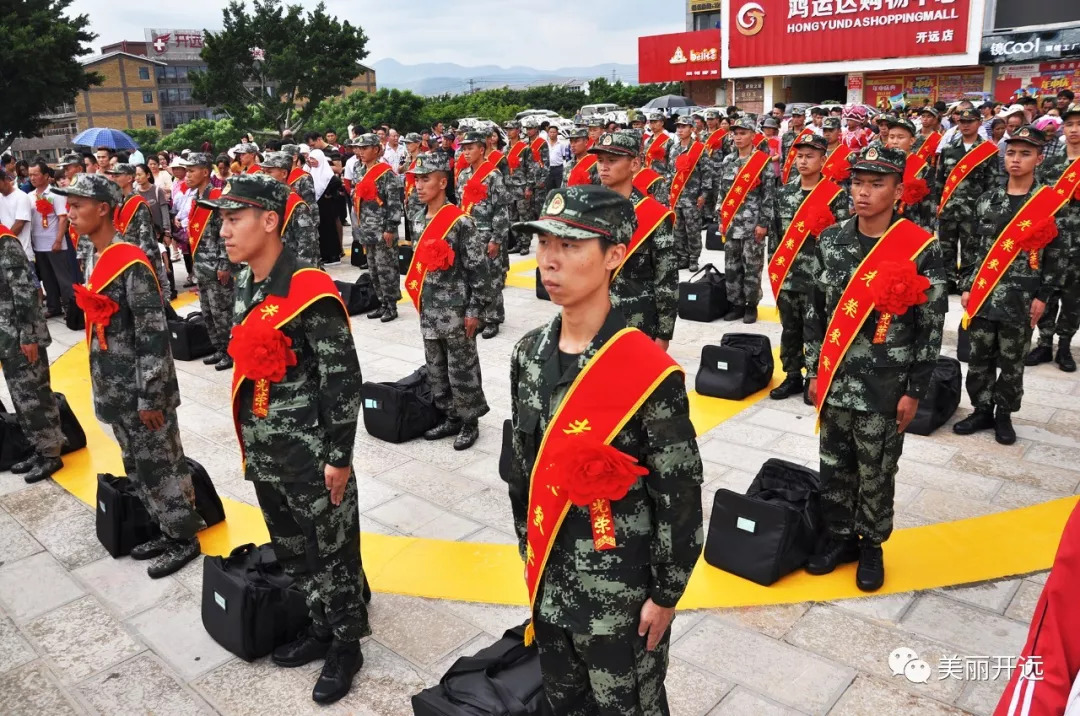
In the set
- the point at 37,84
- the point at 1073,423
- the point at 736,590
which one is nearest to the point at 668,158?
the point at 1073,423

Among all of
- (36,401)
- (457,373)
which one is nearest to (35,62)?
(36,401)

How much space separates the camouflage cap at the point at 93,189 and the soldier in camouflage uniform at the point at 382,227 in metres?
5.11

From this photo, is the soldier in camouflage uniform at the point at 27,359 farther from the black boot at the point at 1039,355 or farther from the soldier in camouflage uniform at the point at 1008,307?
the black boot at the point at 1039,355

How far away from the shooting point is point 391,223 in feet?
32.0

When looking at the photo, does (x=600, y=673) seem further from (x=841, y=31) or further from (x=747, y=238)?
(x=841, y=31)

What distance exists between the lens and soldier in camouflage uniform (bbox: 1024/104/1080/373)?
6.48 metres

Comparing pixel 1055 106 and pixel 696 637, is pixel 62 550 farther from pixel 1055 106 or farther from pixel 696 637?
pixel 1055 106

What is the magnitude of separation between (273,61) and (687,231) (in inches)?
1604

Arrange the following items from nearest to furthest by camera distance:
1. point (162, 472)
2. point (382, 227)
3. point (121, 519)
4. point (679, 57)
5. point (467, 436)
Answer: point (162, 472) → point (121, 519) → point (467, 436) → point (382, 227) → point (679, 57)

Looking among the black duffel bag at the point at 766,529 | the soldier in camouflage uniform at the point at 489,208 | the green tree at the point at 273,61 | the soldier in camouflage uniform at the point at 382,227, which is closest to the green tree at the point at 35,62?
the green tree at the point at 273,61

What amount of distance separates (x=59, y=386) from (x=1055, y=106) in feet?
56.4

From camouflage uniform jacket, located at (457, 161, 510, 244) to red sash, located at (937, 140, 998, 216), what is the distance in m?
5.24

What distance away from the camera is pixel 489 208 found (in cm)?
916

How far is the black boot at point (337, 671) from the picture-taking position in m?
3.65
